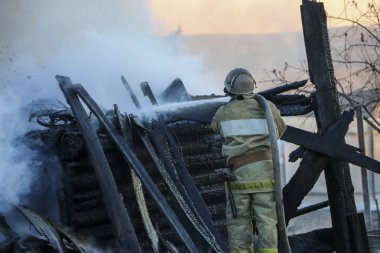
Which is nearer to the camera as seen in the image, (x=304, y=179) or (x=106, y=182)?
(x=106, y=182)

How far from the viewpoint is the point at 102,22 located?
879 cm

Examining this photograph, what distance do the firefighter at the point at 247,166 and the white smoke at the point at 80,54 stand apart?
2.04 m

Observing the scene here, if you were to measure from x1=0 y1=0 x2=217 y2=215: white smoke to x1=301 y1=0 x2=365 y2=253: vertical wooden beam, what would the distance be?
2263 mm

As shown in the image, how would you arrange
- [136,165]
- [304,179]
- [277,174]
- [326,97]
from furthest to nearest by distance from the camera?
[326,97] < [304,179] < [136,165] < [277,174]

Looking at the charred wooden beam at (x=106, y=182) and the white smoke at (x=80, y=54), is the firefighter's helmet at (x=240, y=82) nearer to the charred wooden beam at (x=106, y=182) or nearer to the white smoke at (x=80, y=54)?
the charred wooden beam at (x=106, y=182)

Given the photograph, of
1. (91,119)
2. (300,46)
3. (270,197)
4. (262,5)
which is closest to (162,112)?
(91,119)

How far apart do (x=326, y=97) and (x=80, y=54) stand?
12.0ft

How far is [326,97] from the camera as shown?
5.18 metres

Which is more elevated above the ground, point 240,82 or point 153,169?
point 240,82

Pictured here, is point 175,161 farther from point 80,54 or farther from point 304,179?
point 80,54

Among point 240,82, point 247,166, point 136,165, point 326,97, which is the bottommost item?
point 247,166

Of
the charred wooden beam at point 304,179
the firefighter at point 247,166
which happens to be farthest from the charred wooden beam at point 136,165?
the charred wooden beam at point 304,179

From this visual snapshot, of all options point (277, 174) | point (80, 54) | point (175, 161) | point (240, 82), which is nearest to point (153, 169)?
point (175, 161)

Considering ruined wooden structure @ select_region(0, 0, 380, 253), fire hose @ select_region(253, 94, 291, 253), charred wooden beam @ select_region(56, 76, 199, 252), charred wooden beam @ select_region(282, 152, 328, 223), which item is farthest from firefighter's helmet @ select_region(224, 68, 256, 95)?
charred wooden beam @ select_region(282, 152, 328, 223)
